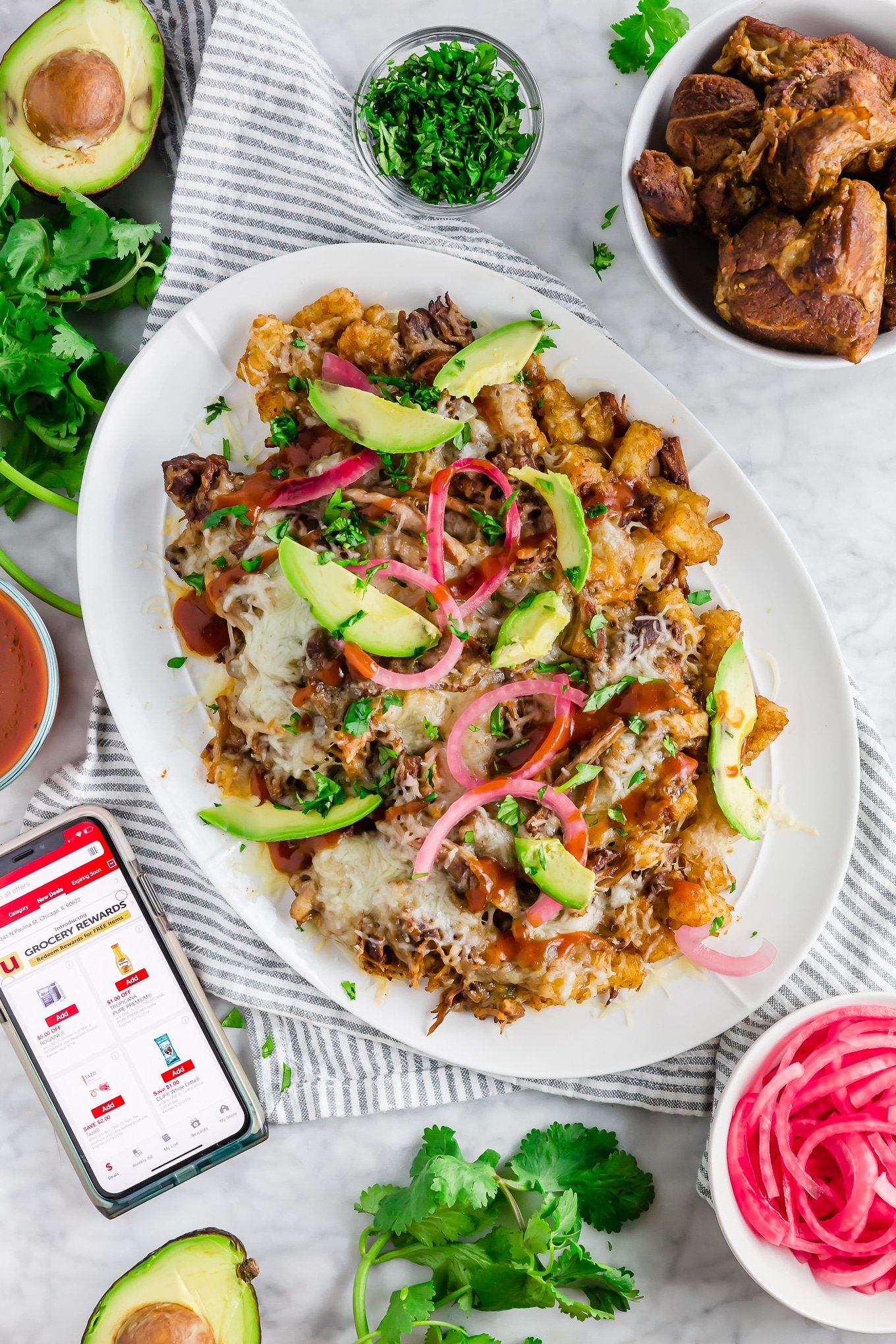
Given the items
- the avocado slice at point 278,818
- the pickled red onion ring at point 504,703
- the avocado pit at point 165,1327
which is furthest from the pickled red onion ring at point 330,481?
the avocado pit at point 165,1327

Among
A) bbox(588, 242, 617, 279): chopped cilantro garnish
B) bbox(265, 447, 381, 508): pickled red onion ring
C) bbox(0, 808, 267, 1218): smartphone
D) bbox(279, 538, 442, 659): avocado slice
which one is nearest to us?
bbox(279, 538, 442, 659): avocado slice

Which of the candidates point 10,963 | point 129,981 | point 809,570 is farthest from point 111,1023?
point 809,570

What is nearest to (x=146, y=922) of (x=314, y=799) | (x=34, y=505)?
(x=314, y=799)

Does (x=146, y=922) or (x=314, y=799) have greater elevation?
(x=314, y=799)

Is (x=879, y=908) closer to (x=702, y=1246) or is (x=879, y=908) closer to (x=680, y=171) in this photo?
(x=702, y=1246)

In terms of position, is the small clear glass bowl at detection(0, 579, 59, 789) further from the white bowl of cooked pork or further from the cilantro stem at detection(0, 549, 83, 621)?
the white bowl of cooked pork

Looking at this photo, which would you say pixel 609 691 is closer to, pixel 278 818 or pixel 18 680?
pixel 278 818

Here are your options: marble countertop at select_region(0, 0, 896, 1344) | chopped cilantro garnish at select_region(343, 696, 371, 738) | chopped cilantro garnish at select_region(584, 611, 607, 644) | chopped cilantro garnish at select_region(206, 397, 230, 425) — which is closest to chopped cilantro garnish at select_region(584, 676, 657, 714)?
chopped cilantro garnish at select_region(584, 611, 607, 644)
